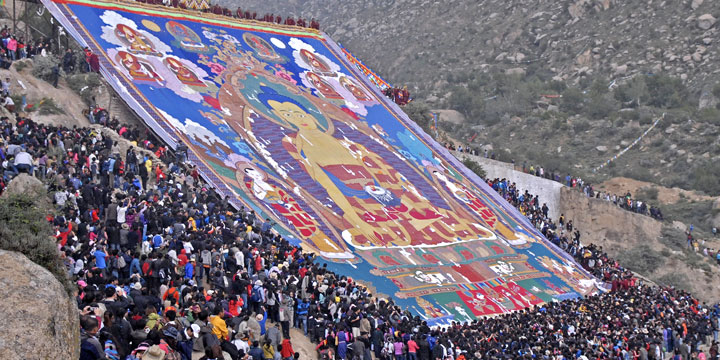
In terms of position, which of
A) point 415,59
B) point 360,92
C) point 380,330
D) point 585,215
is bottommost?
point 415,59

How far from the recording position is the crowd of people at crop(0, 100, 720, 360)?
1333 cm

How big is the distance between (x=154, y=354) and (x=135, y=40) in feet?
87.1

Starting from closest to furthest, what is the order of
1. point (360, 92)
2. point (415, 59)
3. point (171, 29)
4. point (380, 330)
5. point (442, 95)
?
point (380, 330)
point (171, 29)
point (360, 92)
point (442, 95)
point (415, 59)

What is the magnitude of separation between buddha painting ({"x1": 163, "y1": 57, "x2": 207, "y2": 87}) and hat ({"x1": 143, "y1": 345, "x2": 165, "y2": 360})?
80.9 feet

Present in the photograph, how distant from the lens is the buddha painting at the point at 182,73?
115 feet

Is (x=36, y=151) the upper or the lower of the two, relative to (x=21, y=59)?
upper

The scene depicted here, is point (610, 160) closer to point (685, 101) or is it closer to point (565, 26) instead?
point (685, 101)

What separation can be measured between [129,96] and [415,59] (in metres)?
53.8

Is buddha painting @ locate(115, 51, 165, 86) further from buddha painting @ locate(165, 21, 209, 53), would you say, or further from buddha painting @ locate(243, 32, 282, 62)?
buddha painting @ locate(243, 32, 282, 62)

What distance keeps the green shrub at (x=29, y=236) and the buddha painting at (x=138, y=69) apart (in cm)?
2123

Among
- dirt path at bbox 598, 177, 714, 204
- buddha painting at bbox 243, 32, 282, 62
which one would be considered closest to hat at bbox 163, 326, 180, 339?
buddha painting at bbox 243, 32, 282, 62

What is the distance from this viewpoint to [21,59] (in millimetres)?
31359

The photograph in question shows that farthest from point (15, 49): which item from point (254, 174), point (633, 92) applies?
point (633, 92)

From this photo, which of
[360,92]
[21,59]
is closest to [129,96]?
[21,59]
